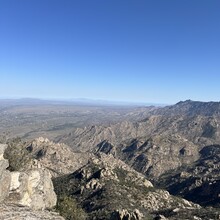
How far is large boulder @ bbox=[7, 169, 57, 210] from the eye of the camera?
56.2 metres

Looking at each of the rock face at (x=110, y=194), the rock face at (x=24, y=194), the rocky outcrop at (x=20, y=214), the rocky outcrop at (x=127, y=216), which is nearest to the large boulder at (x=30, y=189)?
the rock face at (x=24, y=194)

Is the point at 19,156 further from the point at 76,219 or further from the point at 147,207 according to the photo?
the point at 147,207

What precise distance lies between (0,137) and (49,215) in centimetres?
5263

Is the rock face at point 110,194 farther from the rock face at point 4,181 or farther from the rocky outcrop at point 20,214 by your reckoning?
the rocky outcrop at point 20,214

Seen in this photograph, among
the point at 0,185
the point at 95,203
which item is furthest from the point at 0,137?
the point at 95,203

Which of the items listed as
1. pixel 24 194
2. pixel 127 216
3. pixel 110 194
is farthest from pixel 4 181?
pixel 110 194

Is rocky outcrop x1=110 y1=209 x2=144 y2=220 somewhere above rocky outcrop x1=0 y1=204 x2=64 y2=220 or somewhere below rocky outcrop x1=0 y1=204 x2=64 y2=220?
below

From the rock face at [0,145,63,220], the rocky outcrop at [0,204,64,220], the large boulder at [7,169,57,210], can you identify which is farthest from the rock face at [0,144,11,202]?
the rocky outcrop at [0,204,64,220]

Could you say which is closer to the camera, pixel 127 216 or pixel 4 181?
pixel 4 181

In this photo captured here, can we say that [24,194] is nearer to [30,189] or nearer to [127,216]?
[30,189]

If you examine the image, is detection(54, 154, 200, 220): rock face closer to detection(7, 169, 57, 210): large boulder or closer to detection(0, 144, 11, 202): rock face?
detection(7, 169, 57, 210): large boulder

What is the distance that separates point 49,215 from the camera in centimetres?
4906

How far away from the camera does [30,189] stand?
196ft

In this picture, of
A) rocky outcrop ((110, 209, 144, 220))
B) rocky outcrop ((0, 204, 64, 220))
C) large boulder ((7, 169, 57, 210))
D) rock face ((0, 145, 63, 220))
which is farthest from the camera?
rocky outcrop ((110, 209, 144, 220))
